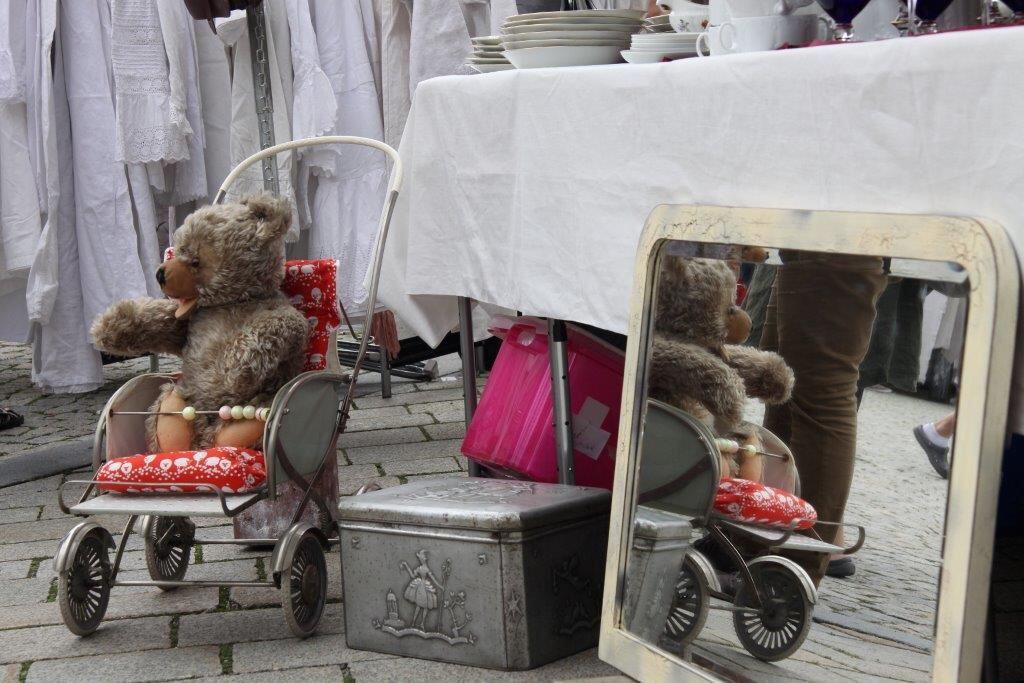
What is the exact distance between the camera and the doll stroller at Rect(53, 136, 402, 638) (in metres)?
2.61

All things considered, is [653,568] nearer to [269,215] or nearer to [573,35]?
[573,35]

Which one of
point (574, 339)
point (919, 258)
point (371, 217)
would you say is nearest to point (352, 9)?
point (371, 217)

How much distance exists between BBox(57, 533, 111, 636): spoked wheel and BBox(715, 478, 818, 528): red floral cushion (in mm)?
1419

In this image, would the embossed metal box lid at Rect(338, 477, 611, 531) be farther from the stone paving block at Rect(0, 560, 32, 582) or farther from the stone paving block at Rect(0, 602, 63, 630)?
the stone paving block at Rect(0, 560, 32, 582)

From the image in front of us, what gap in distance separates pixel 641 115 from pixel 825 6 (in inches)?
16.0

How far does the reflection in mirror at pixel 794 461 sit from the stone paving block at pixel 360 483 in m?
1.96

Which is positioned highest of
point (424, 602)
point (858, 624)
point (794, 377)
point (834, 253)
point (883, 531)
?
point (834, 253)

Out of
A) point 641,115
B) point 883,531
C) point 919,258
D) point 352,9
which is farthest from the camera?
point 352,9

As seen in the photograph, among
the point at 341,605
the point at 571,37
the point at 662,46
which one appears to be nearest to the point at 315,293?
the point at 341,605

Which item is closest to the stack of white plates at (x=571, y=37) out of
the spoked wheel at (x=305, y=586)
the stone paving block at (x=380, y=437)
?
the spoked wheel at (x=305, y=586)

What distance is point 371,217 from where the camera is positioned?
442 centimetres

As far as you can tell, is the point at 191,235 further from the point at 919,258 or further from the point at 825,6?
the point at 919,258

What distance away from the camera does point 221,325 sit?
9.69 ft

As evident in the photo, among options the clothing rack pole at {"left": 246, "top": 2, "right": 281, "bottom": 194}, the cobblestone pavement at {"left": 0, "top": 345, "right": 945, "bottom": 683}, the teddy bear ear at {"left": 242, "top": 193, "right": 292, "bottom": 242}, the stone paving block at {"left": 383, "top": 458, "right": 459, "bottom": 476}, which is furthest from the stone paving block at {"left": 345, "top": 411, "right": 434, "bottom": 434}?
the teddy bear ear at {"left": 242, "top": 193, "right": 292, "bottom": 242}
